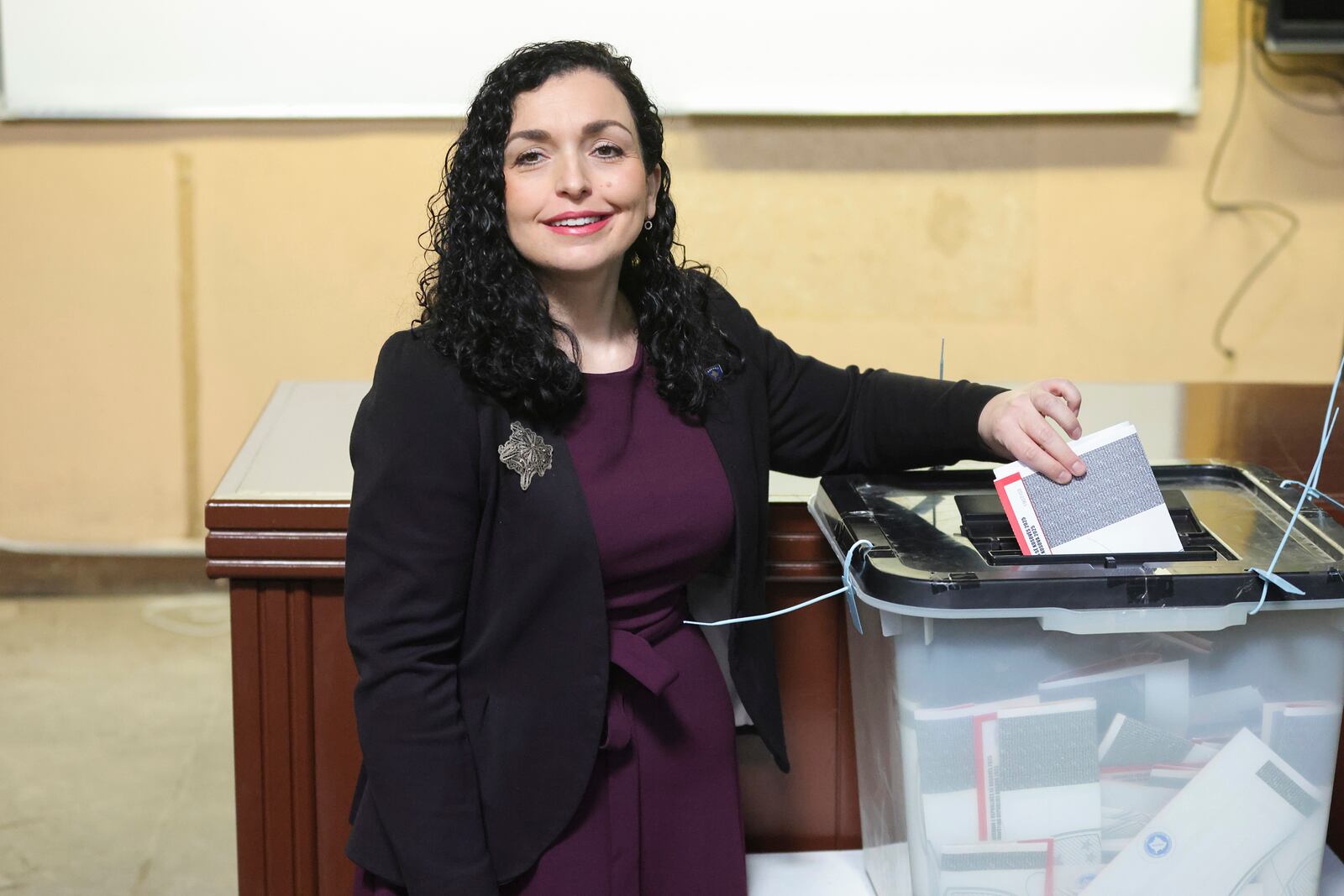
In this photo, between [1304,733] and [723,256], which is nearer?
[1304,733]

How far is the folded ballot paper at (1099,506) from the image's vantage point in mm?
1117

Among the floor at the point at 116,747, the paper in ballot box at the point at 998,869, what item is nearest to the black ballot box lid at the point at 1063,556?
the paper in ballot box at the point at 998,869

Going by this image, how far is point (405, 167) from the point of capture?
3094 millimetres

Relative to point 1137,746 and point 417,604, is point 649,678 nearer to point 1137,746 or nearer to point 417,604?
point 417,604

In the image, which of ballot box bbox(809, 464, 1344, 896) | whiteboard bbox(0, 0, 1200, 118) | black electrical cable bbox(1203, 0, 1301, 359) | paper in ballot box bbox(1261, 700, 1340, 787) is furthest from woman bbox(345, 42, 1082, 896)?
black electrical cable bbox(1203, 0, 1301, 359)

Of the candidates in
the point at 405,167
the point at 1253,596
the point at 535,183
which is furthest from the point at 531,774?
the point at 405,167

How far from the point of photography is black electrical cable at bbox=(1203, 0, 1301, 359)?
3.11m

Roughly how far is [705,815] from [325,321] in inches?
86.0

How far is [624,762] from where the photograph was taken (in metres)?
1.19

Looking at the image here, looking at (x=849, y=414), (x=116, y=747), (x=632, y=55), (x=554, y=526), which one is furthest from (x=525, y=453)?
(x=632, y=55)

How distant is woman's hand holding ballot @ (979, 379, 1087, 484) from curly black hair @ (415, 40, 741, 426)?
0.24 meters

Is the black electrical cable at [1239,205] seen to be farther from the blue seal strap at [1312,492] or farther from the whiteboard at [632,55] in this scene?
the blue seal strap at [1312,492]

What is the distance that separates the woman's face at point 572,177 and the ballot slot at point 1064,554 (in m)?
0.39

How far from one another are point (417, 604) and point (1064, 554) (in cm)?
51
